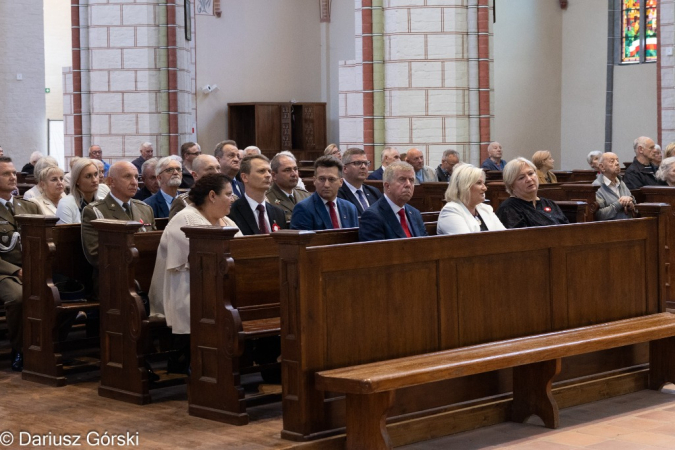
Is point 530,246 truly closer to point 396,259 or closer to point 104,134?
point 396,259

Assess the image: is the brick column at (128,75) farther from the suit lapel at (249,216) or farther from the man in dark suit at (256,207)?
the suit lapel at (249,216)

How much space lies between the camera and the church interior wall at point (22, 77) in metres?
17.5

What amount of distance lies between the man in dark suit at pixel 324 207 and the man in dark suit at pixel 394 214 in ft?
1.93

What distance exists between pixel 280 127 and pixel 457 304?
1172 cm

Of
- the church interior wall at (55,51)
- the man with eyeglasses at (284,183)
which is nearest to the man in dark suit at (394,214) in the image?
the man with eyeglasses at (284,183)

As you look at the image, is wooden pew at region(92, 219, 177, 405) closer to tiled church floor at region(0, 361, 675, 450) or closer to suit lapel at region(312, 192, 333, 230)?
tiled church floor at region(0, 361, 675, 450)

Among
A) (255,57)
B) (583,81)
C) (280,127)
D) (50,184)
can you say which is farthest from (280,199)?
(583,81)

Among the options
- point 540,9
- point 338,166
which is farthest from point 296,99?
point 338,166

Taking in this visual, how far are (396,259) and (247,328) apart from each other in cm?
86

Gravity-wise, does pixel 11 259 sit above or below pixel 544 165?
below

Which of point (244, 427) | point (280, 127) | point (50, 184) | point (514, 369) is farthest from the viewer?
point (280, 127)

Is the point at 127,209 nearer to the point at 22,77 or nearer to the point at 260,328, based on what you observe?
the point at 260,328

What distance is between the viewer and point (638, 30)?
57.0 feet

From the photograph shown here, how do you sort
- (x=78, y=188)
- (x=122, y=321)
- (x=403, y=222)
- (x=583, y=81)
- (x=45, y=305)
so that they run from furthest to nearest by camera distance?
(x=583, y=81), (x=78, y=188), (x=45, y=305), (x=403, y=222), (x=122, y=321)
